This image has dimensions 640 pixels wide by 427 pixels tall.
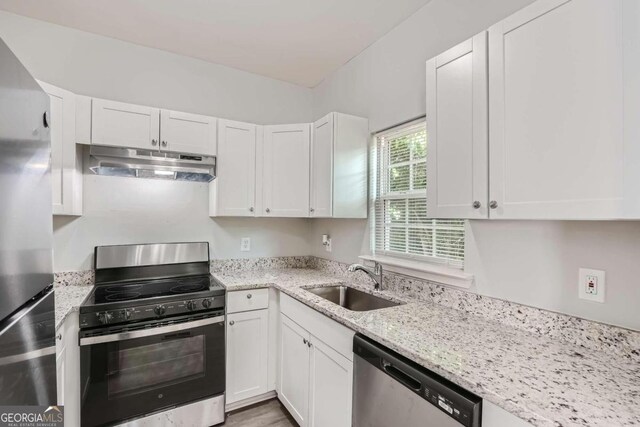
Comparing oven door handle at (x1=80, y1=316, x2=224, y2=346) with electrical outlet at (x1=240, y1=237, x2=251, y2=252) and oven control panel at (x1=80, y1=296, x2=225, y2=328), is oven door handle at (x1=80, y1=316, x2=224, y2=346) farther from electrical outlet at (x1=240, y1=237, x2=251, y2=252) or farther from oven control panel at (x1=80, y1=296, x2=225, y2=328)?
electrical outlet at (x1=240, y1=237, x2=251, y2=252)

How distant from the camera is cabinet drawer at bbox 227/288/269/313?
2.17 meters

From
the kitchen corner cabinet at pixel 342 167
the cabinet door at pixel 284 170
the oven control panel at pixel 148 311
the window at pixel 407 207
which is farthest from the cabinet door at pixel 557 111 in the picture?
the oven control panel at pixel 148 311

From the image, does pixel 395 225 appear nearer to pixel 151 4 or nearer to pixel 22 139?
pixel 22 139

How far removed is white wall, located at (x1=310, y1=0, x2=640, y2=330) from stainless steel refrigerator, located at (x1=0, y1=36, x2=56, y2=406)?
173cm

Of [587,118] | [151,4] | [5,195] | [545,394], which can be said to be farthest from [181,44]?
[545,394]

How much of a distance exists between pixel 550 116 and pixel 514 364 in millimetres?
853

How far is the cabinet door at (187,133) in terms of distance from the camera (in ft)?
7.36

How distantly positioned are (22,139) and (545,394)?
60.1 inches

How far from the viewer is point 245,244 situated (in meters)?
2.85

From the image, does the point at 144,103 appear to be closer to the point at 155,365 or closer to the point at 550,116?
the point at 155,365

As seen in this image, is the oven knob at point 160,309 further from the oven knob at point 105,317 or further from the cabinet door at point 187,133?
the cabinet door at point 187,133

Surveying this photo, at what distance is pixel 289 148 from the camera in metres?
2.62

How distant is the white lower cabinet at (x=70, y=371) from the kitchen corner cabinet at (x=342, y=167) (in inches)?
66.2

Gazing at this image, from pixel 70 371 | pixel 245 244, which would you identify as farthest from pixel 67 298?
pixel 245 244
